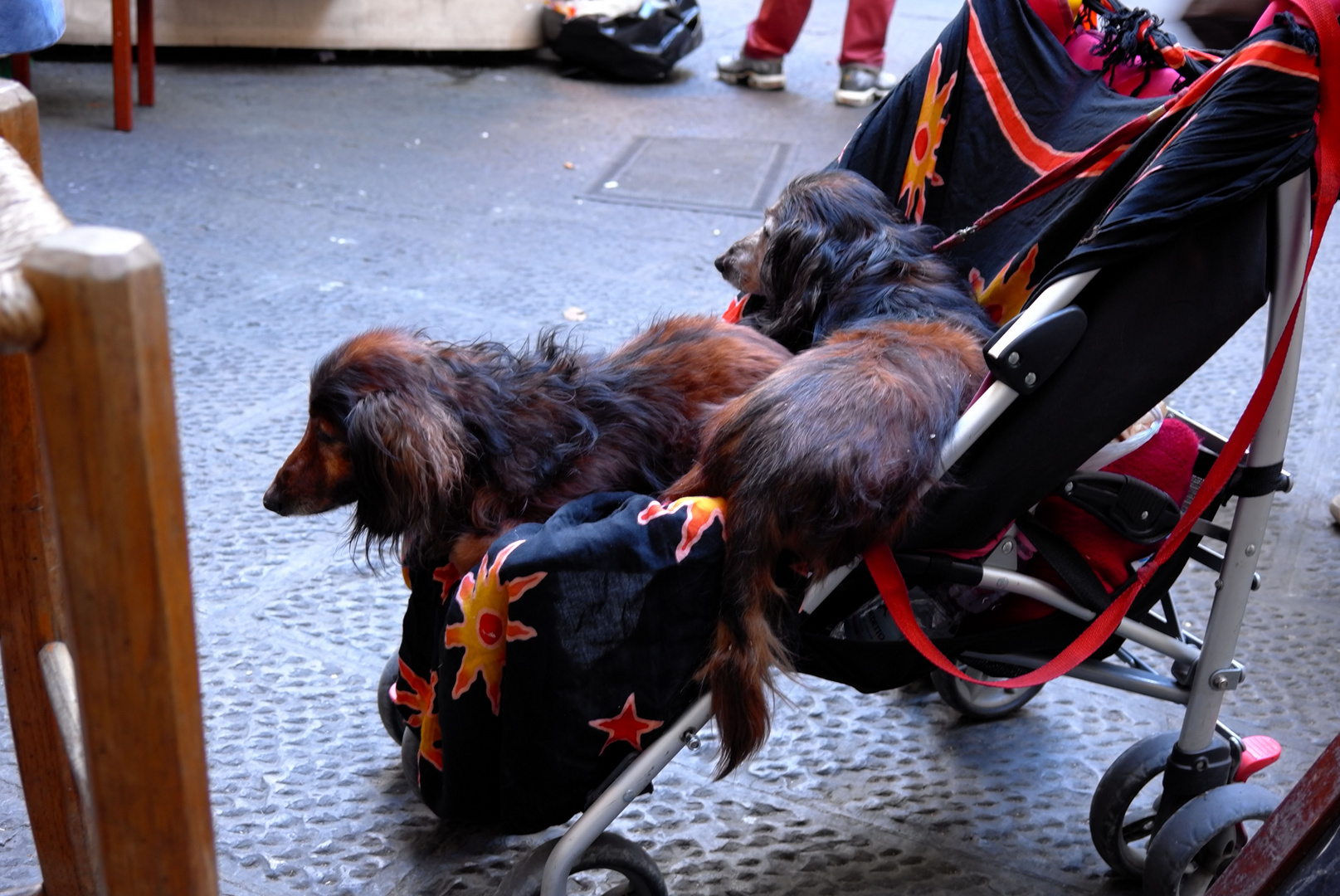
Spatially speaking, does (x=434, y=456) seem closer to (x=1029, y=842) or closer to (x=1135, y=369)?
(x=1135, y=369)

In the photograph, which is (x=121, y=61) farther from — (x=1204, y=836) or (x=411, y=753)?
(x=1204, y=836)

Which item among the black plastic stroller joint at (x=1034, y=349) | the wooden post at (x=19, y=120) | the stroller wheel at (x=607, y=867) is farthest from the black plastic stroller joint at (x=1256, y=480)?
the wooden post at (x=19, y=120)

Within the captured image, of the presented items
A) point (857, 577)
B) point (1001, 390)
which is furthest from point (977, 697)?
point (1001, 390)

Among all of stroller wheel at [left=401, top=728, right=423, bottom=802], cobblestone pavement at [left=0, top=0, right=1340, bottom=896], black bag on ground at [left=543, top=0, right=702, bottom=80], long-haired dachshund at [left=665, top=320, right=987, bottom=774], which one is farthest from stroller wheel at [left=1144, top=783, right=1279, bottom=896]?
black bag on ground at [left=543, top=0, right=702, bottom=80]

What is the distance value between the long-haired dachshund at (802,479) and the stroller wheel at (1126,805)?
65cm

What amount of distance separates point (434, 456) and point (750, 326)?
760 millimetres

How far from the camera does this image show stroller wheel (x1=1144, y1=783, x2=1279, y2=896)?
167 cm

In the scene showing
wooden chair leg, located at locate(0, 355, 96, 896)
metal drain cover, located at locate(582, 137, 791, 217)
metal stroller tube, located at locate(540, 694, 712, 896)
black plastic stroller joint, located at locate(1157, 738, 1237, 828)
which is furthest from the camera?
metal drain cover, located at locate(582, 137, 791, 217)

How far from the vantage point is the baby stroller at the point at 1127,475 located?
1.40m

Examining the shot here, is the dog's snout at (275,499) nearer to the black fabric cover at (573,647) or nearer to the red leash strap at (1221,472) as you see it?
the black fabric cover at (573,647)

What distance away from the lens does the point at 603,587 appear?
1.45 m

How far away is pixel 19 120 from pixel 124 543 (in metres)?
0.79

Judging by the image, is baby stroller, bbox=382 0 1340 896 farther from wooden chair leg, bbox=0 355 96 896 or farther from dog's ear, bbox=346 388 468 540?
wooden chair leg, bbox=0 355 96 896

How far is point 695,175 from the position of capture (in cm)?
514
